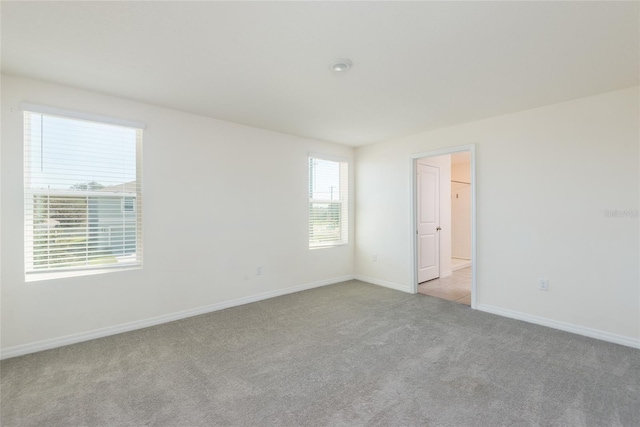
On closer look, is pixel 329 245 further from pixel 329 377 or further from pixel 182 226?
pixel 329 377

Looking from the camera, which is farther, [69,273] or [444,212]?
[444,212]

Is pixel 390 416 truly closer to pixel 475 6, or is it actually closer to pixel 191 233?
pixel 475 6

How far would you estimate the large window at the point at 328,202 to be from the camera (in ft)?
15.8

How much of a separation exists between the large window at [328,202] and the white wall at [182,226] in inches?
8.0

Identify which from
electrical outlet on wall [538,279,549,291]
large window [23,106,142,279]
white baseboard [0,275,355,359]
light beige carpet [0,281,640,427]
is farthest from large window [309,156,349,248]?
electrical outlet on wall [538,279,549,291]

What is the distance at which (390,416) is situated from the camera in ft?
5.85

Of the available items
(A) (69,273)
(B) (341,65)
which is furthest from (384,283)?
(A) (69,273)

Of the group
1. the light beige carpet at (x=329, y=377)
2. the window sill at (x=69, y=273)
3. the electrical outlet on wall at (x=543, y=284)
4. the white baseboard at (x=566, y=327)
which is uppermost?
the window sill at (x=69, y=273)

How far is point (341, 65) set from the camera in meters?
2.33

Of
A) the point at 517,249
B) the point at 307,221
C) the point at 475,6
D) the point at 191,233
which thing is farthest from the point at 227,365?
the point at 517,249

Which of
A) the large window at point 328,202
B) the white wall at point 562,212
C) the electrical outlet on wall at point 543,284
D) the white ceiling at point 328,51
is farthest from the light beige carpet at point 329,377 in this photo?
A: the white ceiling at point 328,51

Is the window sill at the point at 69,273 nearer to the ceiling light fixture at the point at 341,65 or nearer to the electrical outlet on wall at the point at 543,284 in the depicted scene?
the ceiling light fixture at the point at 341,65

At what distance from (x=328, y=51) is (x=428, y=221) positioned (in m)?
3.65

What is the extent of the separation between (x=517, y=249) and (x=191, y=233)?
3905 millimetres
